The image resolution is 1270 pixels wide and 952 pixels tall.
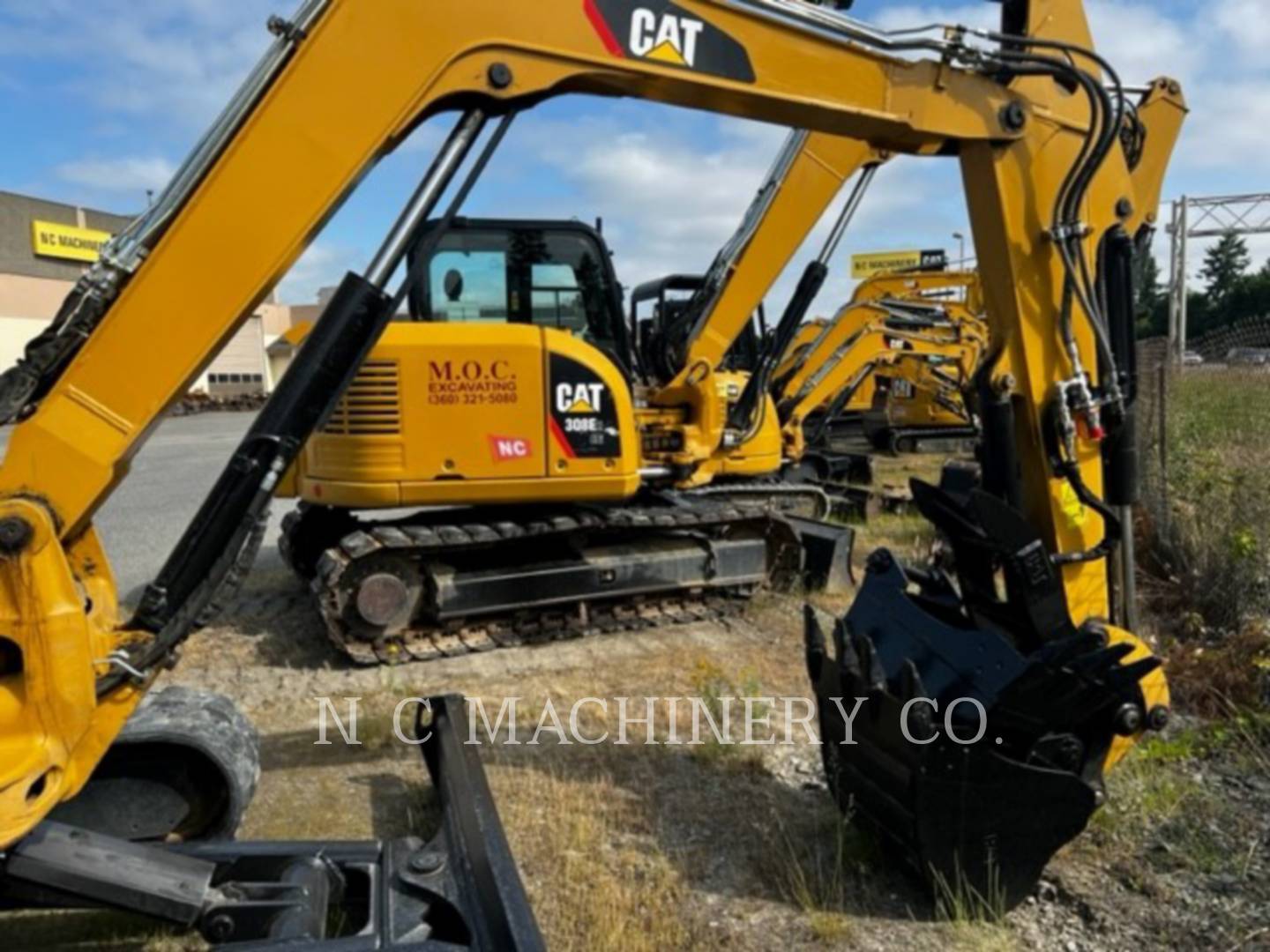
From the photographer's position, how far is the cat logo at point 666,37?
2883mm

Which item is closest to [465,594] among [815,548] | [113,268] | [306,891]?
[815,548]

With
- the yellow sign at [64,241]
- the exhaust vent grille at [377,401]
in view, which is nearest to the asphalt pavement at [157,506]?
the exhaust vent grille at [377,401]

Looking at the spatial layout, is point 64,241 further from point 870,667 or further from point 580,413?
point 870,667

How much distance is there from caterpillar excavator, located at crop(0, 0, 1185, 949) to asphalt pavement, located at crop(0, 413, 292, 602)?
0.48m

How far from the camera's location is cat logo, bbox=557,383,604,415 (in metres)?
5.77

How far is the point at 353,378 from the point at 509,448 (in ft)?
9.84

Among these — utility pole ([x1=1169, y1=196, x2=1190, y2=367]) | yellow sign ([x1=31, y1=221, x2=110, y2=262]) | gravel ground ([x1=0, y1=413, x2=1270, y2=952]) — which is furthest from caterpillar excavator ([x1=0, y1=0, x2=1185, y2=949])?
yellow sign ([x1=31, y1=221, x2=110, y2=262])

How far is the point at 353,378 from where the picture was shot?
108 inches

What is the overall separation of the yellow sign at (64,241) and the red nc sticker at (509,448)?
40.4m

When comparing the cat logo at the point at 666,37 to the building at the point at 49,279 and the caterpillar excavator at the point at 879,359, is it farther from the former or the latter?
the building at the point at 49,279

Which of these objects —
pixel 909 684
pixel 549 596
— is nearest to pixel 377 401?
pixel 549 596

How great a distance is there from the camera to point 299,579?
7.30 metres

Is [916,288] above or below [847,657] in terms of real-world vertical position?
above

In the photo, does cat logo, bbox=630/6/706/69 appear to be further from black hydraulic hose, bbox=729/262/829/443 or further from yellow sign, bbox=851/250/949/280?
yellow sign, bbox=851/250/949/280
